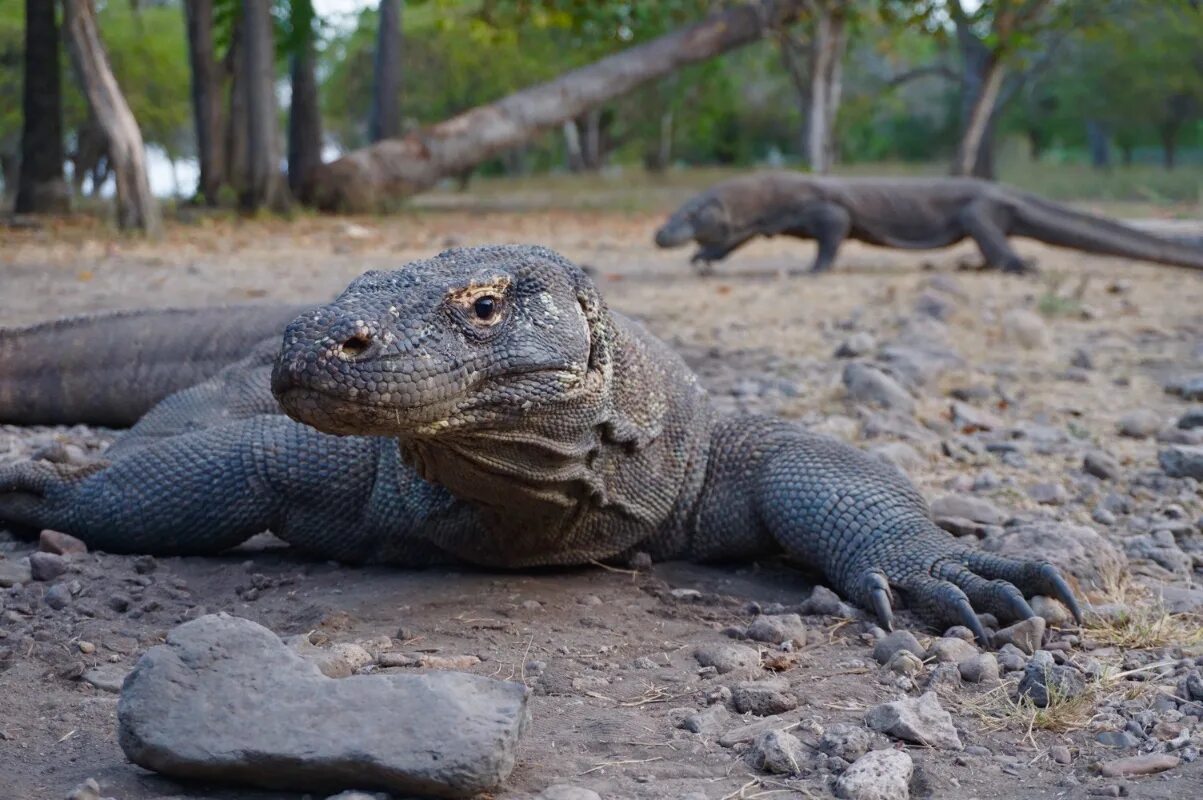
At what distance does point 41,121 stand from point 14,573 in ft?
45.7

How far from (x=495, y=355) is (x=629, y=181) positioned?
86.4 feet

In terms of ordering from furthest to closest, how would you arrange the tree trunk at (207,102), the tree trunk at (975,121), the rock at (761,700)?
the tree trunk at (975,121) → the tree trunk at (207,102) → the rock at (761,700)

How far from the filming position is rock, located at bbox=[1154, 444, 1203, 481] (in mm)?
4812

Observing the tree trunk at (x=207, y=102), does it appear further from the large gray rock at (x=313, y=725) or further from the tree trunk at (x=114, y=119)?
the large gray rock at (x=313, y=725)

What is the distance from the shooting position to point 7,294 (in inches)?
331

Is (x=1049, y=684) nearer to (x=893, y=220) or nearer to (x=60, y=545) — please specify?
(x=60, y=545)

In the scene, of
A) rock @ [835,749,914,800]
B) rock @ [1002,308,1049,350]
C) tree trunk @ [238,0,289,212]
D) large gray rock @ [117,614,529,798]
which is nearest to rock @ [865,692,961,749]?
rock @ [835,749,914,800]

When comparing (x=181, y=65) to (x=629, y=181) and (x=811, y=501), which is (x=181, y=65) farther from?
(x=811, y=501)

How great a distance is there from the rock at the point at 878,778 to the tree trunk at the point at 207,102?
15.3 m

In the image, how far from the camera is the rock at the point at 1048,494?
15.0 feet

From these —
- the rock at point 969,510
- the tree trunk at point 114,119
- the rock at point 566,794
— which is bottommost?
the rock at point 969,510

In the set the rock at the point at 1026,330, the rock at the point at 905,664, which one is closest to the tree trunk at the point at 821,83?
the rock at the point at 1026,330

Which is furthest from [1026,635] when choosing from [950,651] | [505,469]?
[505,469]

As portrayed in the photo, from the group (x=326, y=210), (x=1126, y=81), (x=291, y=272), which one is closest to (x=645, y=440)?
(x=291, y=272)
